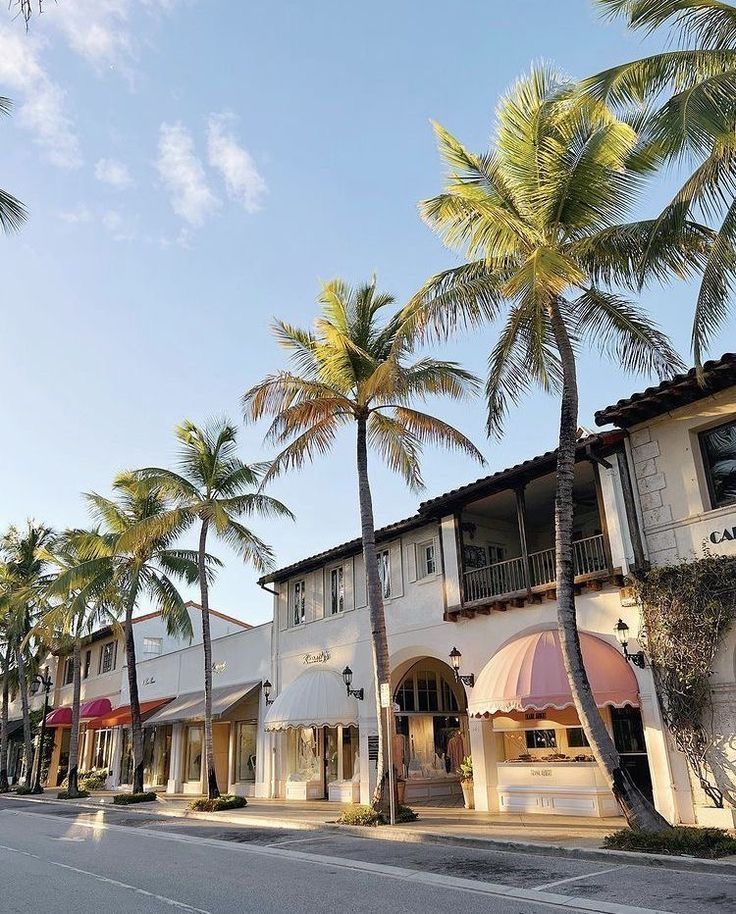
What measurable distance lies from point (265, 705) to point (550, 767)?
39.0ft

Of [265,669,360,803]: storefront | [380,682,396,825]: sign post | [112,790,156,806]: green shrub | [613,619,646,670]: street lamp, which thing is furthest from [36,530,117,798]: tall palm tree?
[613,619,646,670]: street lamp

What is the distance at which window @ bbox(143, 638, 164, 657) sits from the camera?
38.4m

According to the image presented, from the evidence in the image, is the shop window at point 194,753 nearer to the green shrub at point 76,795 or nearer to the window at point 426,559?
the green shrub at point 76,795

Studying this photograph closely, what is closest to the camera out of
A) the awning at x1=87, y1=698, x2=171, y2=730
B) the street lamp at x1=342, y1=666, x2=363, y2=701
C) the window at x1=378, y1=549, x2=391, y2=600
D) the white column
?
the street lamp at x1=342, y1=666, x2=363, y2=701

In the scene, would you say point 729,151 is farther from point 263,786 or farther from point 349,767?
point 263,786

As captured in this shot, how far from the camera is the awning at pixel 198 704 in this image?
25734mm

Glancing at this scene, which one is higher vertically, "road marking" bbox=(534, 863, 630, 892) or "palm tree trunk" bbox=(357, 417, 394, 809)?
"palm tree trunk" bbox=(357, 417, 394, 809)

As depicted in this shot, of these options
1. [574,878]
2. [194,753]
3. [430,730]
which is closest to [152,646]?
[194,753]

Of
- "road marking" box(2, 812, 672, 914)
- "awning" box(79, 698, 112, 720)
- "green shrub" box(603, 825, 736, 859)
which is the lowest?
"road marking" box(2, 812, 672, 914)

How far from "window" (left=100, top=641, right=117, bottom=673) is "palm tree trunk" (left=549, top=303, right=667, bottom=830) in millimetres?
31704

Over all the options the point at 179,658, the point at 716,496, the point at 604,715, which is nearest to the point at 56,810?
the point at 179,658

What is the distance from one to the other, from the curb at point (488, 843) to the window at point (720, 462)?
20.5 ft

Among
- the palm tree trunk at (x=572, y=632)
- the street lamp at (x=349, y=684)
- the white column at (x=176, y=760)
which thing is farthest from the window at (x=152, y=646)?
the palm tree trunk at (x=572, y=632)

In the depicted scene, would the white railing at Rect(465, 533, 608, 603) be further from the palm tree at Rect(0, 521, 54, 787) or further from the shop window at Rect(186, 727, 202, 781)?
the palm tree at Rect(0, 521, 54, 787)
